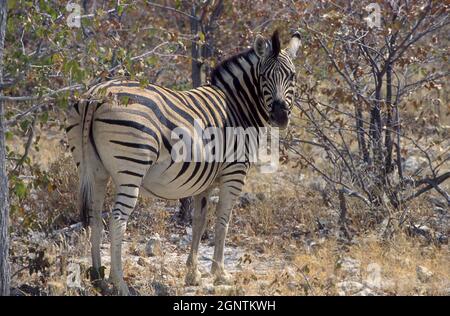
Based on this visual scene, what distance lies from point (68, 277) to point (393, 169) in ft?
14.6

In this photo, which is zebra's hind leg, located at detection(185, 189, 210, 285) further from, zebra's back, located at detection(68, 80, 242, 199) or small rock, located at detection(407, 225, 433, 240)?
small rock, located at detection(407, 225, 433, 240)

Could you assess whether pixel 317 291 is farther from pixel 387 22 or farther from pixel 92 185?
pixel 387 22

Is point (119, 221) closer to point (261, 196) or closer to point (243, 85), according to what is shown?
point (243, 85)

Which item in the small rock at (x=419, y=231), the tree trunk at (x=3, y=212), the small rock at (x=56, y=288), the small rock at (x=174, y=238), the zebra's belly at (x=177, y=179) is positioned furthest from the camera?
the small rock at (x=174, y=238)

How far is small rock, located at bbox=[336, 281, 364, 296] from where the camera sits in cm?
672

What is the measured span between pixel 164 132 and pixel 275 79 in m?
1.44

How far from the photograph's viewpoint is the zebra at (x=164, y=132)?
259 inches

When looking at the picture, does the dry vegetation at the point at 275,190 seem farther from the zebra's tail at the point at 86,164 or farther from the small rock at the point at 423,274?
the zebra's tail at the point at 86,164

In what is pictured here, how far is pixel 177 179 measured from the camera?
715cm

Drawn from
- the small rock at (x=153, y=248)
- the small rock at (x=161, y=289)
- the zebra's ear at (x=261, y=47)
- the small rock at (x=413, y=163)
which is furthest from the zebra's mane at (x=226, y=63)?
the small rock at (x=413, y=163)

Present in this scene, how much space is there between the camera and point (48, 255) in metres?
7.63

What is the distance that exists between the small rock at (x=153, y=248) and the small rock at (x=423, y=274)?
8.85ft
